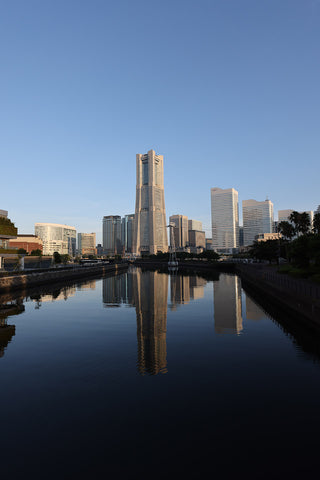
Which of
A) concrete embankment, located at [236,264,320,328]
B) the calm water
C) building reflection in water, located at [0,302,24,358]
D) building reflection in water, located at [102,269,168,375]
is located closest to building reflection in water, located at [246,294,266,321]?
concrete embankment, located at [236,264,320,328]

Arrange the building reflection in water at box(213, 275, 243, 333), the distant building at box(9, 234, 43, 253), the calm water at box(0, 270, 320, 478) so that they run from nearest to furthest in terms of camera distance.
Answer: the calm water at box(0, 270, 320, 478)
the building reflection in water at box(213, 275, 243, 333)
the distant building at box(9, 234, 43, 253)

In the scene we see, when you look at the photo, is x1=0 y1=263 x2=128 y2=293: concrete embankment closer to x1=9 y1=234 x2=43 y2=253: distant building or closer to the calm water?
the calm water

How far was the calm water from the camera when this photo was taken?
426 inches

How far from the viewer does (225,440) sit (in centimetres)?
1191

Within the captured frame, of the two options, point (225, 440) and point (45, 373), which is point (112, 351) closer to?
point (45, 373)

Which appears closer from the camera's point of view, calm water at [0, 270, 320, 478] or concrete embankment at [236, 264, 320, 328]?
calm water at [0, 270, 320, 478]

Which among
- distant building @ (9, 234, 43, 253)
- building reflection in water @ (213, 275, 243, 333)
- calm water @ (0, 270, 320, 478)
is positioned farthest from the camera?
distant building @ (9, 234, 43, 253)

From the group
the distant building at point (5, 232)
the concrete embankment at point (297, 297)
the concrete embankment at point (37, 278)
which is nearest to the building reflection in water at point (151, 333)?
the concrete embankment at point (297, 297)

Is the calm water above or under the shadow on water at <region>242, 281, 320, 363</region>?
above

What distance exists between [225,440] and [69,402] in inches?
329

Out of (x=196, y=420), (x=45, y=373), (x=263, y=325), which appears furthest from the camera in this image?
(x=263, y=325)

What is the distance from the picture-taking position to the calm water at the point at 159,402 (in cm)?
1082

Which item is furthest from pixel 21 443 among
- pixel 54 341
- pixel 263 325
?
pixel 263 325

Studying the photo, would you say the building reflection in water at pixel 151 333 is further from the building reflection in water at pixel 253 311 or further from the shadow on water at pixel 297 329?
the shadow on water at pixel 297 329
